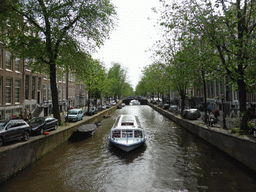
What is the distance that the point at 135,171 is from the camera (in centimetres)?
1095

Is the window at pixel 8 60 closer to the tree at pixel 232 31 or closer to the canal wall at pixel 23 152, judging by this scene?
the canal wall at pixel 23 152

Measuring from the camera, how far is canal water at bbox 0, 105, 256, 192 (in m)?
9.00

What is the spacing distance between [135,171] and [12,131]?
7.63m

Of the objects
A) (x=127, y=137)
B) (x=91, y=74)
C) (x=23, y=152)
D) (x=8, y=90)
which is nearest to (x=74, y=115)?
(x=91, y=74)

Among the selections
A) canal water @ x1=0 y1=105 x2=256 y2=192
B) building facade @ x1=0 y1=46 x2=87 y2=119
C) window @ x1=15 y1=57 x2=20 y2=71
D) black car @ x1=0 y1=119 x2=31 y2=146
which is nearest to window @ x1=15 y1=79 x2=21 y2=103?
building facade @ x1=0 y1=46 x2=87 y2=119

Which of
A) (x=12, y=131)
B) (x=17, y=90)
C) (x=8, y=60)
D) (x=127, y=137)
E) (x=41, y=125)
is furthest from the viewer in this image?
(x=17, y=90)

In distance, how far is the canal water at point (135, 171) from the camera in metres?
9.00

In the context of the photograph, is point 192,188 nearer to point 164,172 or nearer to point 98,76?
point 164,172

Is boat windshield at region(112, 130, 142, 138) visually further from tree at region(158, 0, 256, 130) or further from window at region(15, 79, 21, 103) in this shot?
window at region(15, 79, 21, 103)

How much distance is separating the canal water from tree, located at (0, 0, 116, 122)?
7.43m

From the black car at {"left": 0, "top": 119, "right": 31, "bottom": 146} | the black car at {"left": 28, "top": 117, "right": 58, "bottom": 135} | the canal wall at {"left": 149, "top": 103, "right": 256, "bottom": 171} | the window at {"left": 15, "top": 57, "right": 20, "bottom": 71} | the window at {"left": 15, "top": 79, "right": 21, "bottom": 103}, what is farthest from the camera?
the window at {"left": 15, "top": 79, "right": 21, "bottom": 103}

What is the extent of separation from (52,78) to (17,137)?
780 cm

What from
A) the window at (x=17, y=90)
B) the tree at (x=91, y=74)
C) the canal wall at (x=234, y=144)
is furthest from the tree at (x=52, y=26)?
the canal wall at (x=234, y=144)

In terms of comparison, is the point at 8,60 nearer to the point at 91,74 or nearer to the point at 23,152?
the point at 91,74
